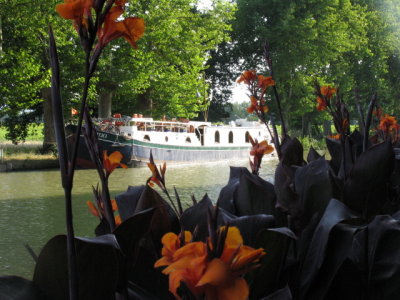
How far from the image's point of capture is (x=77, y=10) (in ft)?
2.08

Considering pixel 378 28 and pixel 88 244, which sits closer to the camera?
pixel 88 244

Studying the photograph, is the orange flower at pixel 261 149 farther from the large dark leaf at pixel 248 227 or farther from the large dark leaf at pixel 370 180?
the large dark leaf at pixel 248 227

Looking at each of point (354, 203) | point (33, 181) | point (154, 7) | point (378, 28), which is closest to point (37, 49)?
point (154, 7)

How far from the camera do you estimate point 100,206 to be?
95 cm

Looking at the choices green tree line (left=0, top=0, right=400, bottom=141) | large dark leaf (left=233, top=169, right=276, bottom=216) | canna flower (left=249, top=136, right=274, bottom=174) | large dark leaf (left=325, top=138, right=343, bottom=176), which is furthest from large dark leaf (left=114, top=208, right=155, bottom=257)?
green tree line (left=0, top=0, right=400, bottom=141)

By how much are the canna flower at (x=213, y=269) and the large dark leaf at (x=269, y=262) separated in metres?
0.21

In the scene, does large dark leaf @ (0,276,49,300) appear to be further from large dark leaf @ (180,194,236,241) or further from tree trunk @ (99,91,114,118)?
tree trunk @ (99,91,114,118)

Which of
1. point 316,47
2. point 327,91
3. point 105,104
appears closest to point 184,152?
point 105,104

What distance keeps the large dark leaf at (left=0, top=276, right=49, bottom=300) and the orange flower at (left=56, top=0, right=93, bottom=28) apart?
0.35 metres

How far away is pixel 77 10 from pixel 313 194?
0.66 m

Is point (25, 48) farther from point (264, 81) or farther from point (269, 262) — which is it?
point (269, 262)

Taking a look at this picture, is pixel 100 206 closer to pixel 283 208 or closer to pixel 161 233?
pixel 161 233

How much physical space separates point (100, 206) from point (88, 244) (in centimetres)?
28

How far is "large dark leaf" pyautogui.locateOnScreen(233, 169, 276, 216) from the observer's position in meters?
1.11
